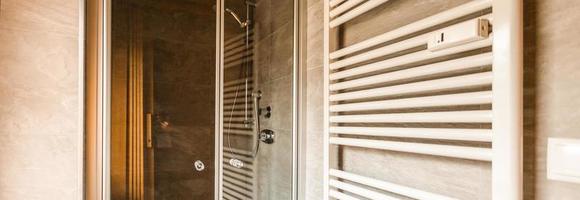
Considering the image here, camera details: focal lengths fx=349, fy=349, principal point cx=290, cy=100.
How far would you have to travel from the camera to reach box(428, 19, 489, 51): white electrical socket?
0.81 meters

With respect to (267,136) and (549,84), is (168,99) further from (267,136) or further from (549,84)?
(549,84)

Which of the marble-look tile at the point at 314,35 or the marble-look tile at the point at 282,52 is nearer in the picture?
the marble-look tile at the point at 314,35

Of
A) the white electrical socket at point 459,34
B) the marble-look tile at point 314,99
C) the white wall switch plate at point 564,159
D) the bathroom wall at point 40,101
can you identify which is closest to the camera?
the white wall switch plate at point 564,159

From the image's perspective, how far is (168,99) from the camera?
5.69 ft

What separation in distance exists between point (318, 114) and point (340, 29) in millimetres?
395

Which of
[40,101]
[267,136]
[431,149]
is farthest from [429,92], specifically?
[40,101]

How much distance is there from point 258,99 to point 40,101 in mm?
978

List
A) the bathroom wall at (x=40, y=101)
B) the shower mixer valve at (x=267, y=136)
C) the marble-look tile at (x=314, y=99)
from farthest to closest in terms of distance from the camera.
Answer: the shower mixer valve at (x=267, y=136), the marble-look tile at (x=314, y=99), the bathroom wall at (x=40, y=101)

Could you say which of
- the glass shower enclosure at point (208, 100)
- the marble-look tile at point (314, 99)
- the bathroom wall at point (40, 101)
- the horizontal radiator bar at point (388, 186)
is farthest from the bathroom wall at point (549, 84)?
the bathroom wall at point (40, 101)

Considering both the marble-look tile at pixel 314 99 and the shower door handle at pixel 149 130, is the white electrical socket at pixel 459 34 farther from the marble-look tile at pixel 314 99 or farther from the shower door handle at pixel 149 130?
the shower door handle at pixel 149 130

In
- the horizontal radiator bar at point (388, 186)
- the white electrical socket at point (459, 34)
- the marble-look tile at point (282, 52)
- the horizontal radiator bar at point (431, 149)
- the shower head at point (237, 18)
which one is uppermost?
the shower head at point (237, 18)

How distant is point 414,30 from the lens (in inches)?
39.8

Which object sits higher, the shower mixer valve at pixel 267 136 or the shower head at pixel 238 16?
the shower head at pixel 238 16

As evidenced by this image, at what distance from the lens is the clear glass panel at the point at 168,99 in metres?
1.60
